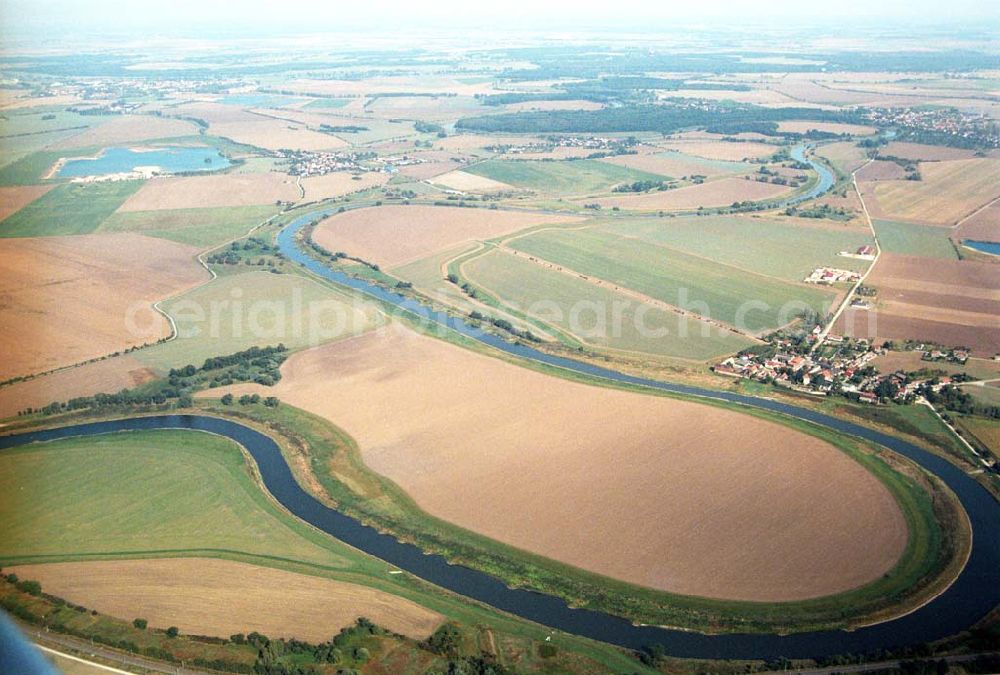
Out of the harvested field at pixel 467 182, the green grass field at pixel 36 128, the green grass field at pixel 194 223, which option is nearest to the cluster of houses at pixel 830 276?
the harvested field at pixel 467 182

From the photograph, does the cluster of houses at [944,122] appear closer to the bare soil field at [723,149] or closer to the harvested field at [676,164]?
the bare soil field at [723,149]

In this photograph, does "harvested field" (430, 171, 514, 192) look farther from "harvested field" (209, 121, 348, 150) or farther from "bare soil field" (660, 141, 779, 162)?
"bare soil field" (660, 141, 779, 162)

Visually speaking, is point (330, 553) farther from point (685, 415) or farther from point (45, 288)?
point (45, 288)

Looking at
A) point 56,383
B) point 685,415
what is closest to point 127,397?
point 56,383

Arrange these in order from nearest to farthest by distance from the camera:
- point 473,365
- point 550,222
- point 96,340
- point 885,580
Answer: point 885,580, point 473,365, point 96,340, point 550,222

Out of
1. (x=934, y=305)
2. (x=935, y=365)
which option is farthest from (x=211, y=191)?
(x=935, y=365)

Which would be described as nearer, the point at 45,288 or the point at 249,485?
the point at 249,485

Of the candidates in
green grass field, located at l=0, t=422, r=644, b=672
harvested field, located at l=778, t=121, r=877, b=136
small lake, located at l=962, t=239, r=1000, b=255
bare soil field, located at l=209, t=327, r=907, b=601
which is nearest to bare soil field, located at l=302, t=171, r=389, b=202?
bare soil field, located at l=209, t=327, r=907, b=601

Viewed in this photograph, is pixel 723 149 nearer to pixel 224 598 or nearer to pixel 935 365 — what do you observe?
pixel 935 365
